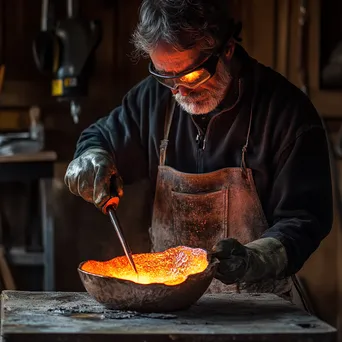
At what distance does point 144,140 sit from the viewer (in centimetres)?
346

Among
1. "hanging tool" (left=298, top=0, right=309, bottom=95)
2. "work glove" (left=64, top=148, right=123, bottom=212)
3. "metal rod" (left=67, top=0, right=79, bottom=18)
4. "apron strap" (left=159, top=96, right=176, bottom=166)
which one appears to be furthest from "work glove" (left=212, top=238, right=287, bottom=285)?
"metal rod" (left=67, top=0, right=79, bottom=18)

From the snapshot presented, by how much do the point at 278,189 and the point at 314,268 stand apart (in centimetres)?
189

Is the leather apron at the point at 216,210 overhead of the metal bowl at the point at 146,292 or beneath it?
overhead

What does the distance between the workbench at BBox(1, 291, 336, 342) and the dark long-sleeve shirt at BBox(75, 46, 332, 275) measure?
1.03ft

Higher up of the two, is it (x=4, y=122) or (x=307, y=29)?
(x=307, y=29)

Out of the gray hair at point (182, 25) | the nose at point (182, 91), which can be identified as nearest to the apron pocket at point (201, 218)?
the nose at point (182, 91)

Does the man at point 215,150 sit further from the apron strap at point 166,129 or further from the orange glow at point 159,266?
the orange glow at point 159,266

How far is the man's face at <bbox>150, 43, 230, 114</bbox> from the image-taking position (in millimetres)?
2951

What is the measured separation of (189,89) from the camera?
3061 mm

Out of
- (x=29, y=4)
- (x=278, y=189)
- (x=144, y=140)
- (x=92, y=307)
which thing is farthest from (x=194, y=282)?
(x=29, y=4)

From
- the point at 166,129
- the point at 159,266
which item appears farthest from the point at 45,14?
the point at 159,266

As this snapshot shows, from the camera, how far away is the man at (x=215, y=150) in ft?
9.74

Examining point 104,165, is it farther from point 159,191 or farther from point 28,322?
point 28,322

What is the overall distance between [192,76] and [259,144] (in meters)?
0.37
